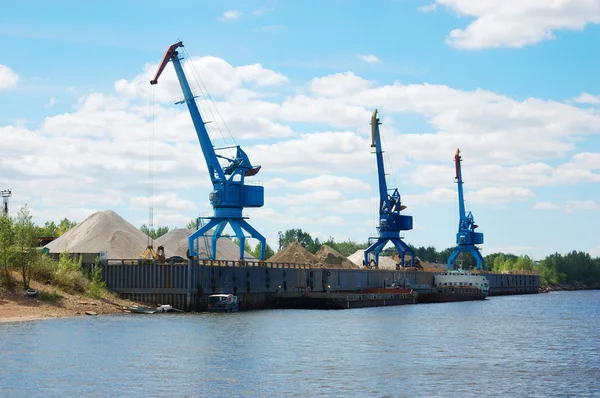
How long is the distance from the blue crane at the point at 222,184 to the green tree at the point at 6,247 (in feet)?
94.5

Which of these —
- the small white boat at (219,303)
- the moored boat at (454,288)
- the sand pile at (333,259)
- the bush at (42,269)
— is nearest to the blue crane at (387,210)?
the moored boat at (454,288)

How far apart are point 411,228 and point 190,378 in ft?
384

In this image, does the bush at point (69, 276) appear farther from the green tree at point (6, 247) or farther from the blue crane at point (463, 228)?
the blue crane at point (463, 228)

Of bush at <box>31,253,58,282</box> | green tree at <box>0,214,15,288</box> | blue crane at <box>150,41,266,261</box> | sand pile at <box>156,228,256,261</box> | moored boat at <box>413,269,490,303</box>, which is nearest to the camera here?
green tree at <box>0,214,15,288</box>

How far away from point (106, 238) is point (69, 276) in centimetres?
3230

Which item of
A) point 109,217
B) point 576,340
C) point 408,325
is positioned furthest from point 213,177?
point 576,340

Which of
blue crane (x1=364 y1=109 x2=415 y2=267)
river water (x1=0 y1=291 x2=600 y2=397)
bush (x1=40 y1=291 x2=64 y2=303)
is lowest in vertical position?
river water (x1=0 y1=291 x2=600 y2=397)

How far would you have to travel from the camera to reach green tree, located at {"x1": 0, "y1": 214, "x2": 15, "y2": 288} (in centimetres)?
8075

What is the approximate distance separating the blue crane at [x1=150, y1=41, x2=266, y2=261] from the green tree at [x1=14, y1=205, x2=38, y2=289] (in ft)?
87.4

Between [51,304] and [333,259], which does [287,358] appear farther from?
[333,259]

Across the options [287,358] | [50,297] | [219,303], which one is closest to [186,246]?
[219,303]

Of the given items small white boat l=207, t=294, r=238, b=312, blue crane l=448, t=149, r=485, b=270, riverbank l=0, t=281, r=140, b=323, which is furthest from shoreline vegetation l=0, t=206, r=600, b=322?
blue crane l=448, t=149, r=485, b=270

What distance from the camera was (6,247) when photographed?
81500mm

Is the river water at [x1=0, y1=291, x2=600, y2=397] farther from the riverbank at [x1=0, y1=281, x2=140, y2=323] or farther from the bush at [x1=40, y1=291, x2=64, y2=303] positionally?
the bush at [x1=40, y1=291, x2=64, y2=303]
